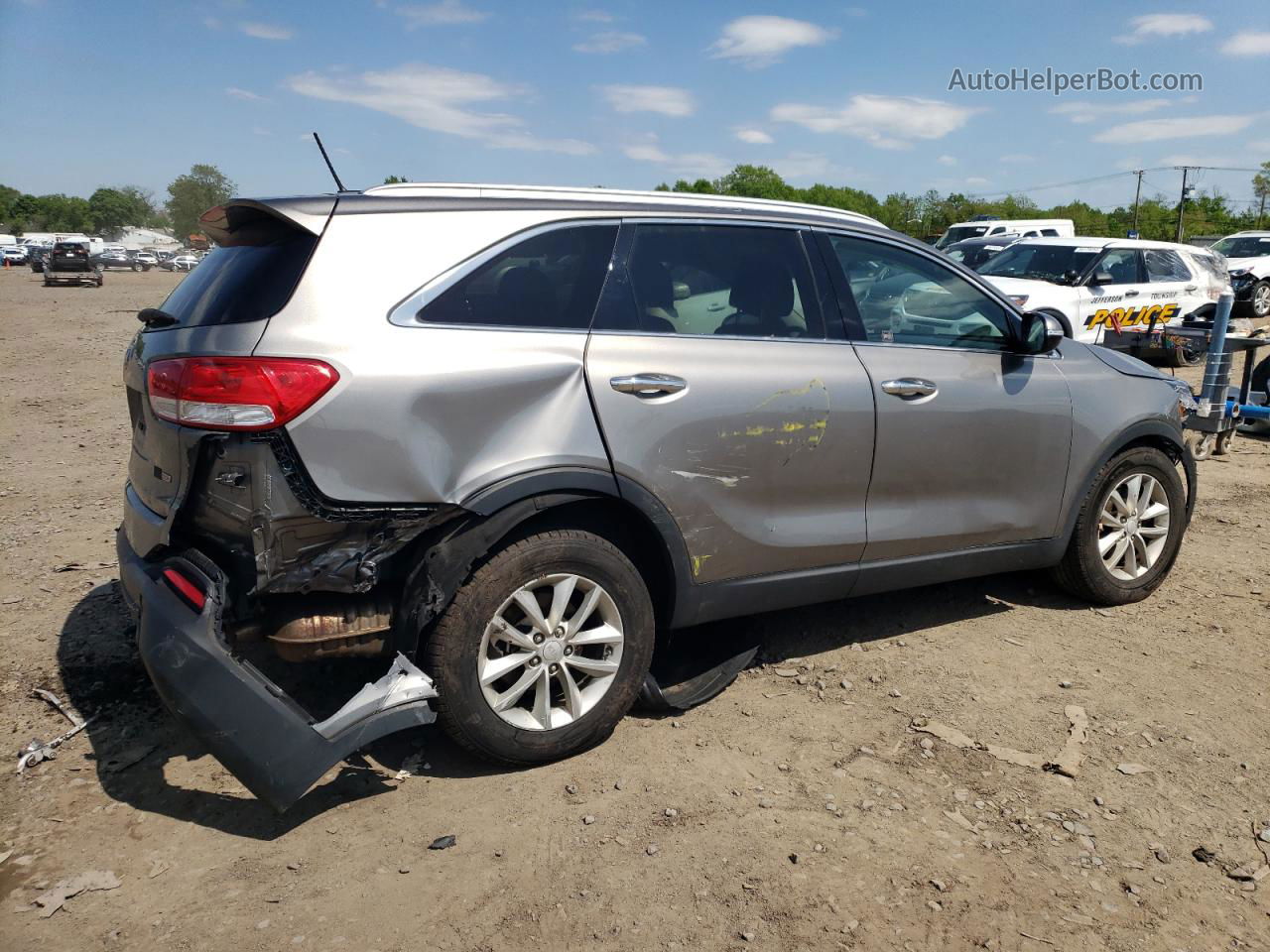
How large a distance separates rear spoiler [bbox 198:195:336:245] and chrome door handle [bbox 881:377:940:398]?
2.16 m

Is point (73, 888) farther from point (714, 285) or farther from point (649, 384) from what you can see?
point (714, 285)

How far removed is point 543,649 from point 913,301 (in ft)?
7.14

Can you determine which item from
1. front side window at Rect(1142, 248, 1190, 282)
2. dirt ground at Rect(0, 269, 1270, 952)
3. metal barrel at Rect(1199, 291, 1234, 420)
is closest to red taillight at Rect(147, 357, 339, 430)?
dirt ground at Rect(0, 269, 1270, 952)

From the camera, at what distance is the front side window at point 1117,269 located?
40.8 feet

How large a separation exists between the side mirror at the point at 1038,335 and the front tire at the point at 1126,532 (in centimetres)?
73

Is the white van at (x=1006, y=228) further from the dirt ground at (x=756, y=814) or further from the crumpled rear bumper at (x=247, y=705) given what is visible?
the crumpled rear bumper at (x=247, y=705)

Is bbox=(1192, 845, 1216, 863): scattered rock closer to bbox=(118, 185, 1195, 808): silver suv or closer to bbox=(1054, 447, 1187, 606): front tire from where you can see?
bbox=(118, 185, 1195, 808): silver suv

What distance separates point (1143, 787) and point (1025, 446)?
1.54 metres

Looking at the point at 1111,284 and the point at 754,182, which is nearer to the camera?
the point at 1111,284

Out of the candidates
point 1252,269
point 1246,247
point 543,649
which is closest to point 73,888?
point 543,649

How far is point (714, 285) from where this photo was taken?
3641 millimetres

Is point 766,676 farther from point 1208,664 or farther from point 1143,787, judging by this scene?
point 1208,664

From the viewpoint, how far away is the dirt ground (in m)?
2.63

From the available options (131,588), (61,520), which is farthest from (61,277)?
(131,588)
